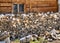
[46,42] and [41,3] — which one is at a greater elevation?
[41,3]

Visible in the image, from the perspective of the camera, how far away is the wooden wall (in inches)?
339

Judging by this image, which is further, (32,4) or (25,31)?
(32,4)

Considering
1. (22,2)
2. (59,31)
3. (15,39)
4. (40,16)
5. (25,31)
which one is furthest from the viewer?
(22,2)

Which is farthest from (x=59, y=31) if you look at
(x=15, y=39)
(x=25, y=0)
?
(x=25, y=0)

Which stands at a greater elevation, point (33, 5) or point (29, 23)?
point (33, 5)

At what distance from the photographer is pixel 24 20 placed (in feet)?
23.9

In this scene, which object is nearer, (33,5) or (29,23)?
(29,23)

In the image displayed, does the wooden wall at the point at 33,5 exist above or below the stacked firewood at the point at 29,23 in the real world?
above

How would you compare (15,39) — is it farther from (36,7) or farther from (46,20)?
(36,7)

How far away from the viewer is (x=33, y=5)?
8.98 meters

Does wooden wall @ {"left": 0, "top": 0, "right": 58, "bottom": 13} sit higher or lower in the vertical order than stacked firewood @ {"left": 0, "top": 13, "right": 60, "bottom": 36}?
higher

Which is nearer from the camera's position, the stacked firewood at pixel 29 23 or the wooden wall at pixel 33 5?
the stacked firewood at pixel 29 23

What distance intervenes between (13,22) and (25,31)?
2.04 feet

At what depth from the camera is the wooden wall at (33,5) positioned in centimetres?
861
